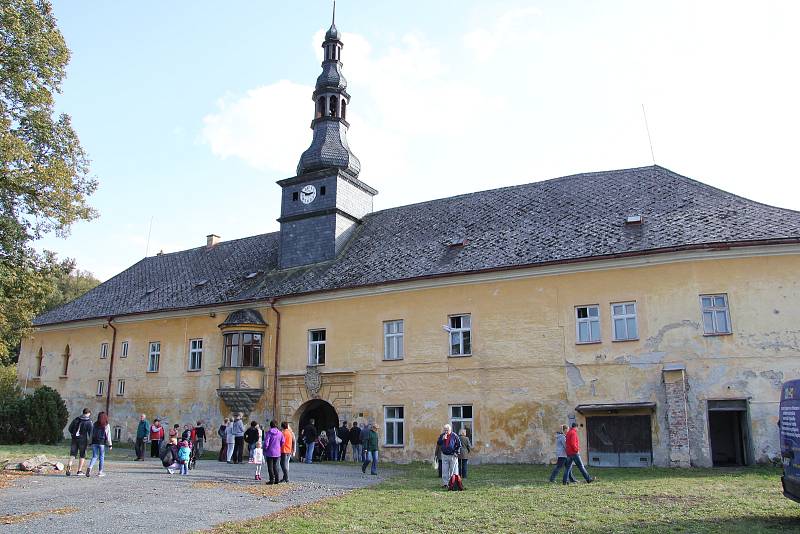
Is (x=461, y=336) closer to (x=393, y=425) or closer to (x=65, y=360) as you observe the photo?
(x=393, y=425)

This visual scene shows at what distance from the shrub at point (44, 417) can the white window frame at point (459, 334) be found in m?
16.1

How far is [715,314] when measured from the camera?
19875 millimetres

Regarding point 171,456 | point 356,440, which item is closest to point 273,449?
point 171,456

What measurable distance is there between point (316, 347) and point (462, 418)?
7088mm

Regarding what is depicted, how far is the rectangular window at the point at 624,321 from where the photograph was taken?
20656 millimetres

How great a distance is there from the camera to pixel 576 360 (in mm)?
21125

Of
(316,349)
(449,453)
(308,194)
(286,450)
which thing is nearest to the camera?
(449,453)

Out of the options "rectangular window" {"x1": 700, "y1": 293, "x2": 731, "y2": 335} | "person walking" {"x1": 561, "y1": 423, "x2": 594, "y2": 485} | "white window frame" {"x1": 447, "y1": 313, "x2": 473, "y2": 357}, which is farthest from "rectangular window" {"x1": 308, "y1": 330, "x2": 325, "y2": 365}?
"rectangular window" {"x1": 700, "y1": 293, "x2": 731, "y2": 335}

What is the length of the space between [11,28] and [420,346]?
16305 mm

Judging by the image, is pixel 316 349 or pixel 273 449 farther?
pixel 316 349

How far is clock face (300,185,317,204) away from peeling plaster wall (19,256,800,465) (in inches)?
222

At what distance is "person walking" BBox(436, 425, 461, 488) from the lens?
15.4 meters

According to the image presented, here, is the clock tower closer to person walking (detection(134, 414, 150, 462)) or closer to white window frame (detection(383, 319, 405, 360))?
white window frame (detection(383, 319, 405, 360))

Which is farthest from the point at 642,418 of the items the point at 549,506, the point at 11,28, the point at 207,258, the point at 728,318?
the point at 207,258
